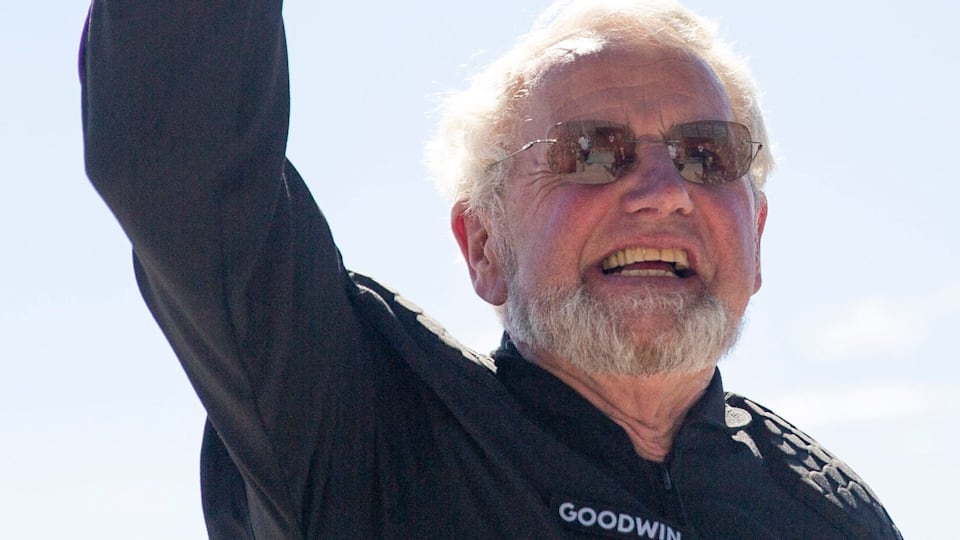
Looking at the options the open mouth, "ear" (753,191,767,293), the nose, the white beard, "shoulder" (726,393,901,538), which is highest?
"ear" (753,191,767,293)

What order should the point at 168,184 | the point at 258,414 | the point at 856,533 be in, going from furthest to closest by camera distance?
the point at 856,533 → the point at 258,414 → the point at 168,184

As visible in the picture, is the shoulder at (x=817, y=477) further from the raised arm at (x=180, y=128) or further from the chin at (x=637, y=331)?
the raised arm at (x=180, y=128)

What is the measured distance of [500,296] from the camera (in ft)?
13.6

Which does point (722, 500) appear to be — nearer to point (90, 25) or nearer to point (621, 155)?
point (621, 155)

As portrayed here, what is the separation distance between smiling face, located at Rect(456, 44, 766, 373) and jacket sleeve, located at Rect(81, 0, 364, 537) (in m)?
0.91

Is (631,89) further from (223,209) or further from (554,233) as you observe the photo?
(223,209)

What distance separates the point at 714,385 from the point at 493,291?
758mm

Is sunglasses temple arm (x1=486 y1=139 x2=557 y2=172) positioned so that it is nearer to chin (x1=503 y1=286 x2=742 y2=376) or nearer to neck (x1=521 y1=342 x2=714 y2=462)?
chin (x1=503 y1=286 x2=742 y2=376)

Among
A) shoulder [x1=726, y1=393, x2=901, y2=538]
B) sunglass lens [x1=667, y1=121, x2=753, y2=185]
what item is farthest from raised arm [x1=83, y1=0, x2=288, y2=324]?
shoulder [x1=726, y1=393, x2=901, y2=538]

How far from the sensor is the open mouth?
12.1 ft

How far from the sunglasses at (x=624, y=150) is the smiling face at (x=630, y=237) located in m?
0.02

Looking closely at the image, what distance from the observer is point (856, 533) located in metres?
3.72

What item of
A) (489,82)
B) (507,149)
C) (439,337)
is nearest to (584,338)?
(439,337)

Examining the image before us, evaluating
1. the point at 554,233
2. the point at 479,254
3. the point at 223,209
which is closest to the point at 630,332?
the point at 554,233
